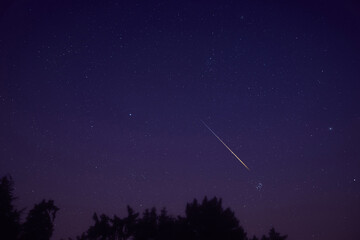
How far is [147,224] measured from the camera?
26094mm

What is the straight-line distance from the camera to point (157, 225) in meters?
26.0

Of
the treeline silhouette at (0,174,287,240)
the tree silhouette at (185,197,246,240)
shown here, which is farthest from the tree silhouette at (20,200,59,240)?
the tree silhouette at (185,197,246,240)

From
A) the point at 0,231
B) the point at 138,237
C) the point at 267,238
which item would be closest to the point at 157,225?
the point at 138,237

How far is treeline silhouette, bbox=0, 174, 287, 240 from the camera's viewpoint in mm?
20359

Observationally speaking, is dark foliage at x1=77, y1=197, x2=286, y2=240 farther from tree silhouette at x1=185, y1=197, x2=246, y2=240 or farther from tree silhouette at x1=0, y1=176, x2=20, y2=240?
tree silhouette at x1=0, y1=176, x2=20, y2=240

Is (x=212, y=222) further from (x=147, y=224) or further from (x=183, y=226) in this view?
(x=147, y=224)

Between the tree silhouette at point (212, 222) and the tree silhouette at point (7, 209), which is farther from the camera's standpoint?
the tree silhouette at point (212, 222)

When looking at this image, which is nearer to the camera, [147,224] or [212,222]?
[212,222]

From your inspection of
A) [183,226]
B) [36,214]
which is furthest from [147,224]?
[36,214]

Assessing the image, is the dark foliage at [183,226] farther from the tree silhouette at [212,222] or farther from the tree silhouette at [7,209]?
the tree silhouette at [7,209]

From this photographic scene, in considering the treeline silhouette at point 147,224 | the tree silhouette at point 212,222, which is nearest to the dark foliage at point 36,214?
the treeline silhouette at point 147,224

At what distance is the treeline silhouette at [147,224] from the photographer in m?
20.4

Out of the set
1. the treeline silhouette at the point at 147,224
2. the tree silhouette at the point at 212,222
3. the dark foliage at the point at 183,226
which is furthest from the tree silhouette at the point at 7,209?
the tree silhouette at the point at 212,222

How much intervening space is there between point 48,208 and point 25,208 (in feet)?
11.4
